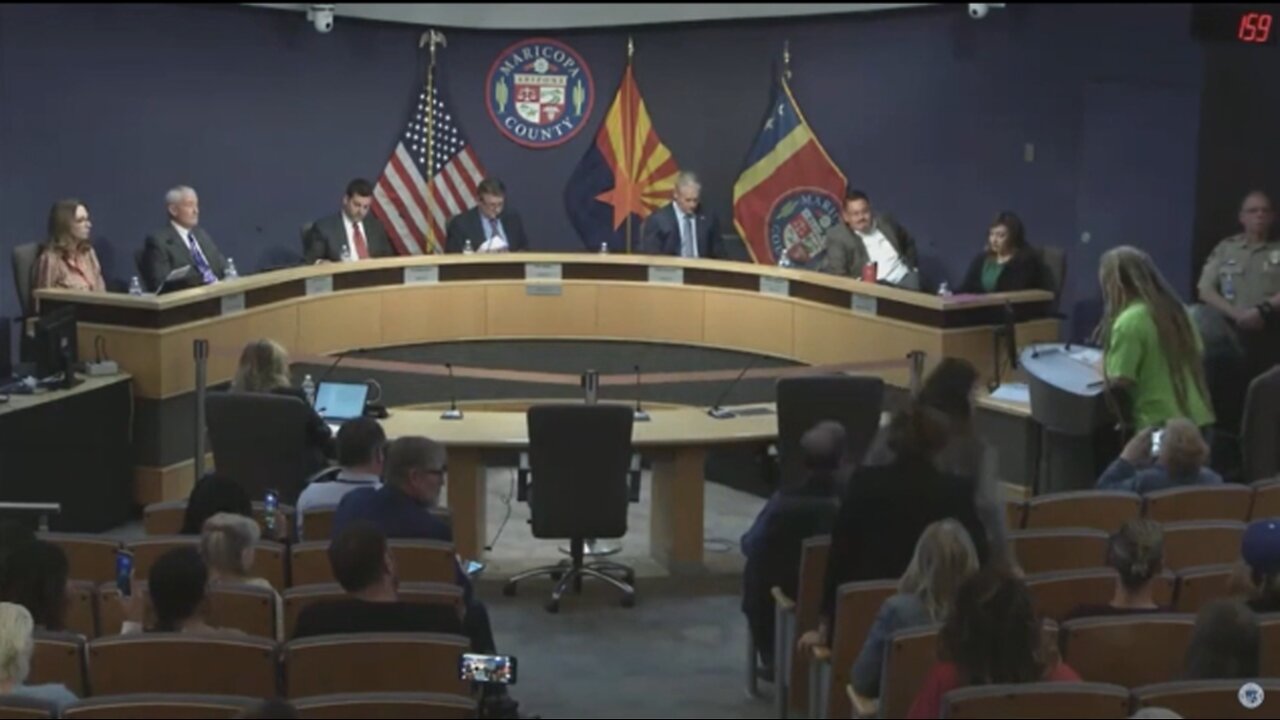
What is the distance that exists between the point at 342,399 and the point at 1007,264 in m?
4.29

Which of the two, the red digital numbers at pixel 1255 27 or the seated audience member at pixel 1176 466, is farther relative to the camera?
the red digital numbers at pixel 1255 27

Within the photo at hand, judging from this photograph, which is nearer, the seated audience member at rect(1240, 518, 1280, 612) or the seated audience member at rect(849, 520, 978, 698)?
the seated audience member at rect(849, 520, 978, 698)

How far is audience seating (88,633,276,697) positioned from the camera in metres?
4.77

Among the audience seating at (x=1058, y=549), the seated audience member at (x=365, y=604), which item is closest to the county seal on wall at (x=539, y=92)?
the audience seating at (x=1058, y=549)

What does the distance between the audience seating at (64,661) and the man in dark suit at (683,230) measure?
815 cm

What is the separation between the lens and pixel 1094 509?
6.70 meters

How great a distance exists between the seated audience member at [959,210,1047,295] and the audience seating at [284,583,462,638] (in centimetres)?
628

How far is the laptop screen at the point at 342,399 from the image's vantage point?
8.76 m

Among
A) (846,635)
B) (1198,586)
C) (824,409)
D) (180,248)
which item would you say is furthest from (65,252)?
(1198,586)

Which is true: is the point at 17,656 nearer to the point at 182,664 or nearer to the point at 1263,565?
the point at 182,664

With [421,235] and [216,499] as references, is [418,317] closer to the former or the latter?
[421,235]

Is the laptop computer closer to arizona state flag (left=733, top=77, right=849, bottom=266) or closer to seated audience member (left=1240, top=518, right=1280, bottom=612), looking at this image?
seated audience member (left=1240, top=518, right=1280, bottom=612)

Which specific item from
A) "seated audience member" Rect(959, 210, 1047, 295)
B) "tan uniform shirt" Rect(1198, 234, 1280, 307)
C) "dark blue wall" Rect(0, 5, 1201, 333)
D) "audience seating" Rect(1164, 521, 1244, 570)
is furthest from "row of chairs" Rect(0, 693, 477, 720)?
"dark blue wall" Rect(0, 5, 1201, 333)

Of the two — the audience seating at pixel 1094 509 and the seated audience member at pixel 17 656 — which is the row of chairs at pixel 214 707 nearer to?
the seated audience member at pixel 17 656
